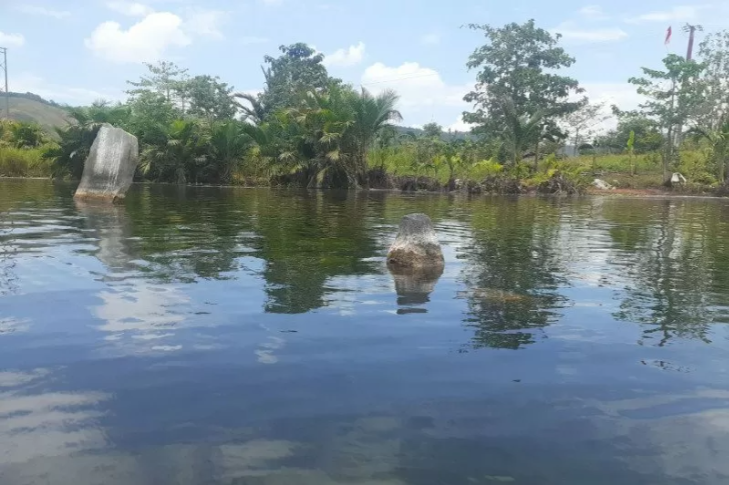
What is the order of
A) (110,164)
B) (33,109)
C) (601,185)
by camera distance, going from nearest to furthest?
(110,164)
(601,185)
(33,109)

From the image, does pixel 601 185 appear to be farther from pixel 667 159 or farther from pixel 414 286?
pixel 414 286

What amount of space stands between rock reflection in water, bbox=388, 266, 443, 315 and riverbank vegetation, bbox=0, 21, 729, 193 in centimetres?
2087

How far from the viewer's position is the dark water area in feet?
9.34

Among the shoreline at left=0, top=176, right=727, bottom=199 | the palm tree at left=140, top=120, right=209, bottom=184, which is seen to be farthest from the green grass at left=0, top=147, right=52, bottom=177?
the palm tree at left=140, top=120, right=209, bottom=184

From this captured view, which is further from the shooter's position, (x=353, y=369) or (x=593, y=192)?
(x=593, y=192)

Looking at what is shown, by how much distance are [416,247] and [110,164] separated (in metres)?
12.4

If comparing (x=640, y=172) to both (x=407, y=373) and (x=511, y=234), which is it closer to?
(x=511, y=234)

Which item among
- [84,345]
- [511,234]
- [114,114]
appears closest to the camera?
[84,345]

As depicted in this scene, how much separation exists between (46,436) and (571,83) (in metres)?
37.0

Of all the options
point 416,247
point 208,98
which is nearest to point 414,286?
point 416,247

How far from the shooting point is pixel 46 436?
9.93 feet

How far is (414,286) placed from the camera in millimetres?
6879

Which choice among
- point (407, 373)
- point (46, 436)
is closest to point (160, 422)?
point (46, 436)

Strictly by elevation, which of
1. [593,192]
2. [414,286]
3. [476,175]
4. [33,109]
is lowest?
[414,286]
